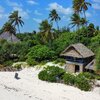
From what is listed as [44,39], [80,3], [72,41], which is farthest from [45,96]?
[80,3]

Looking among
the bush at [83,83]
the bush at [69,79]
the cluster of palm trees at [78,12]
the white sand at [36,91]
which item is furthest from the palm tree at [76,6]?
the bush at [83,83]

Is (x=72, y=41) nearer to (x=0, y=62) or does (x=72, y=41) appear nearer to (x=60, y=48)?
(x=60, y=48)

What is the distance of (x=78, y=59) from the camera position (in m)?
49.6

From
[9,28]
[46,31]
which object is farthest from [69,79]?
[9,28]

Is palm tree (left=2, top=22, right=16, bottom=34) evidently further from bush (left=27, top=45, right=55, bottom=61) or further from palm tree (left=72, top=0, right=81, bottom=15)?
palm tree (left=72, top=0, right=81, bottom=15)

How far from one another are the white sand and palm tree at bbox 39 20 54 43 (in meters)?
20.3

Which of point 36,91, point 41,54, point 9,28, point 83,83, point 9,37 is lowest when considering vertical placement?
point 36,91

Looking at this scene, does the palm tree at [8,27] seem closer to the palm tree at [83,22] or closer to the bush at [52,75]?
the palm tree at [83,22]

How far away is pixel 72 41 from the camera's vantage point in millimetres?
61969

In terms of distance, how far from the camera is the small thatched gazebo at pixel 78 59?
48.7 m

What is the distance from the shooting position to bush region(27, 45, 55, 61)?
56188mm

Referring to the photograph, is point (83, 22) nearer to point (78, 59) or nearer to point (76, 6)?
point (76, 6)

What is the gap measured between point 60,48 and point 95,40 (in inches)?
364

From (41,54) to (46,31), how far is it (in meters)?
10.4
